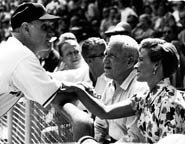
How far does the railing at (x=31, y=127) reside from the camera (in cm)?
315

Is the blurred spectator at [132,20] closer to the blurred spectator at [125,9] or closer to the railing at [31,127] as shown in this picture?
the blurred spectator at [125,9]

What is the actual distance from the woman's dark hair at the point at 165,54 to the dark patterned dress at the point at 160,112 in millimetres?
116

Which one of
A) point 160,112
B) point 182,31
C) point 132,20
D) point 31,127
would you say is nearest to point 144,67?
point 160,112

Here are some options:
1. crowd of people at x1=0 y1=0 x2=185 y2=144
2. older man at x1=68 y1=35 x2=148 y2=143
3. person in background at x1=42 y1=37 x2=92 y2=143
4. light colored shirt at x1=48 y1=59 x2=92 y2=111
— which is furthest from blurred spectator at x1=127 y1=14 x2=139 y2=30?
older man at x1=68 y1=35 x2=148 y2=143

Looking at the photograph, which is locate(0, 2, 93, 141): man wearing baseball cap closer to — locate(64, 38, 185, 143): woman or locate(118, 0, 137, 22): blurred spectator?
locate(64, 38, 185, 143): woman

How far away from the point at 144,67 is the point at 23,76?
0.90 metres

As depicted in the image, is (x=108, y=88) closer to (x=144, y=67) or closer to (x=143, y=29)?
(x=144, y=67)

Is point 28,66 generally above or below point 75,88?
above

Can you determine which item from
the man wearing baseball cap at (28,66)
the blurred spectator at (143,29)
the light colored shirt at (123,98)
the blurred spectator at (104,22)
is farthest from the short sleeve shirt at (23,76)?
the blurred spectator at (104,22)

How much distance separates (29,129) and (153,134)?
3.31 ft

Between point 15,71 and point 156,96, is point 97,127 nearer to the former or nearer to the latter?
point 156,96

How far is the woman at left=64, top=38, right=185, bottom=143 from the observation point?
2945mm

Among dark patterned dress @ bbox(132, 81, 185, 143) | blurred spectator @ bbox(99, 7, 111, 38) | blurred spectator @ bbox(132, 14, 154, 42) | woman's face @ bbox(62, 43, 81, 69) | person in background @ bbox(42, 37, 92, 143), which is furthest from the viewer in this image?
blurred spectator @ bbox(99, 7, 111, 38)

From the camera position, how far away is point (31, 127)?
3.61 metres
